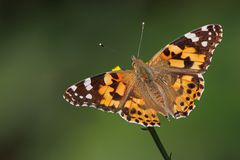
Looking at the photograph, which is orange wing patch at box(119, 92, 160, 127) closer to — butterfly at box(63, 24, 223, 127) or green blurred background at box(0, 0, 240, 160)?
butterfly at box(63, 24, 223, 127)

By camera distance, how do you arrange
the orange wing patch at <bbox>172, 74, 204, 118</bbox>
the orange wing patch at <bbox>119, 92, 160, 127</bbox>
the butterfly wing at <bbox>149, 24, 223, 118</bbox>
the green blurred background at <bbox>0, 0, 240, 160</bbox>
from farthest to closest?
the green blurred background at <bbox>0, 0, 240, 160</bbox> < the butterfly wing at <bbox>149, 24, 223, 118</bbox> < the orange wing patch at <bbox>172, 74, 204, 118</bbox> < the orange wing patch at <bbox>119, 92, 160, 127</bbox>

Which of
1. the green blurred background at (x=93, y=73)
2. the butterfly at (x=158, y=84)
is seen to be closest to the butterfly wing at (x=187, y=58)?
the butterfly at (x=158, y=84)

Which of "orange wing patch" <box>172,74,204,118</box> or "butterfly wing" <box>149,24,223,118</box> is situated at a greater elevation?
"butterfly wing" <box>149,24,223,118</box>

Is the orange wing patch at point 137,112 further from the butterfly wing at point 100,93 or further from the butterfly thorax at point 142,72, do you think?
the butterfly thorax at point 142,72

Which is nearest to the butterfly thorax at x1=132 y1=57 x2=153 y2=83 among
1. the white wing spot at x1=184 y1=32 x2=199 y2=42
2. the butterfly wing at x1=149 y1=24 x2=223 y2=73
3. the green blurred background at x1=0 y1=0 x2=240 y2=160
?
the butterfly wing at x1=149 y1=24 x2=223 y2=73

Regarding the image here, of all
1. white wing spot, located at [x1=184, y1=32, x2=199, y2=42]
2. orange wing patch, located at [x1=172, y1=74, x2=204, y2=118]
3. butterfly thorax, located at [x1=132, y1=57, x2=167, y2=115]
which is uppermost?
white wing spot, located at [x1=184, y1=32, x2=199, y2=42]

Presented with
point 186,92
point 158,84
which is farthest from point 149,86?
point 186,92

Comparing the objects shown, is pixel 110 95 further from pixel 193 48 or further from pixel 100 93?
pixel 193 48
